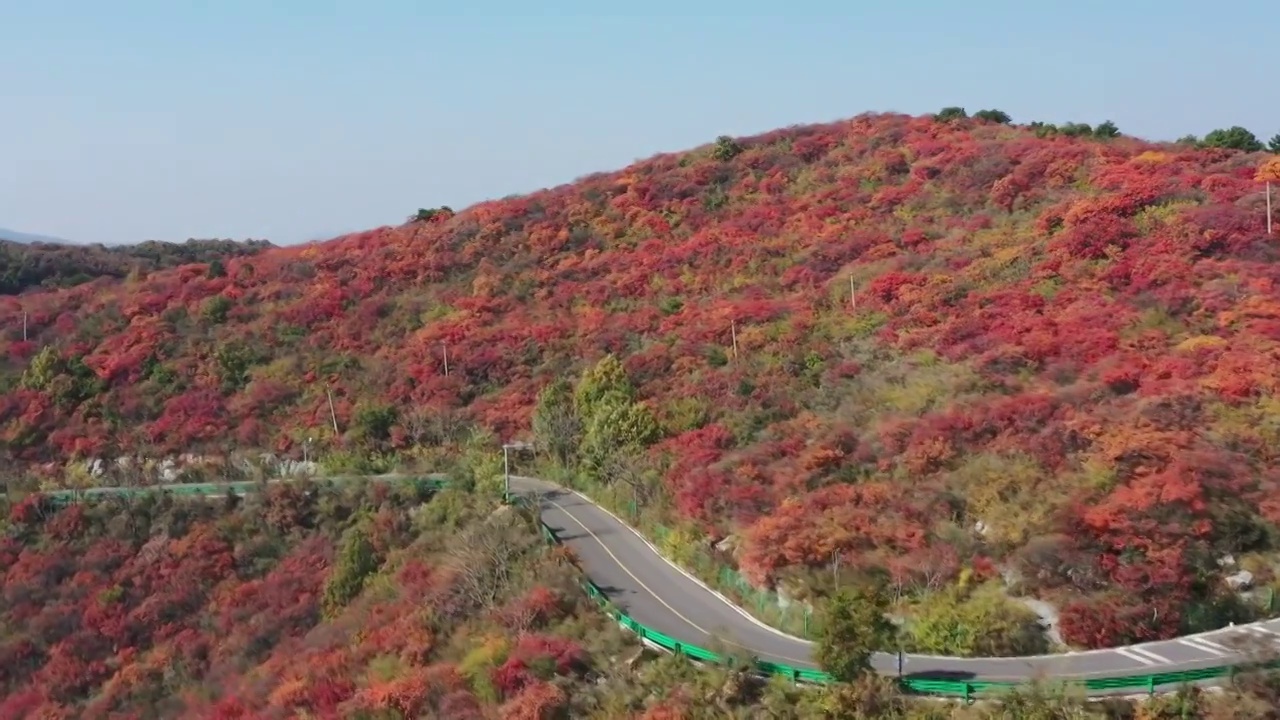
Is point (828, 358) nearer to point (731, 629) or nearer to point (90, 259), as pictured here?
point (731, 629)

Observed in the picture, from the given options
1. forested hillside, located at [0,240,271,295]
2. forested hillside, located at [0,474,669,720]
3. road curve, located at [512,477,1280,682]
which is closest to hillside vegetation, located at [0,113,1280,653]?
road curve, located at [512,477,1280,682]

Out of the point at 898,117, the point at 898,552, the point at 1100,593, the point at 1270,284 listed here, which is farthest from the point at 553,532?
the point at 898,117

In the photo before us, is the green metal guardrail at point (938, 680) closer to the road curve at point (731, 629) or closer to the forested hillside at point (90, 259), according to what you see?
the road curve at point (731, 629)

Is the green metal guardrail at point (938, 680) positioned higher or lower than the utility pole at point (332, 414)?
lower

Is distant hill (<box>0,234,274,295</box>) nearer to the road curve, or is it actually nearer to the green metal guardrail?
the road curve

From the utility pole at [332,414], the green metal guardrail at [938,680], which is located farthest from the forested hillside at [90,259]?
the green metal guardrail at [938,680]

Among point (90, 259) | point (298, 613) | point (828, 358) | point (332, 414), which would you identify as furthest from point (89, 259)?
point (828, 358)
